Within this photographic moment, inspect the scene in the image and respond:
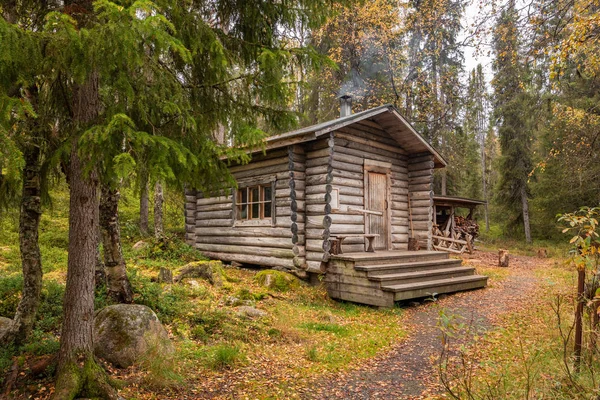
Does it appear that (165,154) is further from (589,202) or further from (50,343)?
(589,202)

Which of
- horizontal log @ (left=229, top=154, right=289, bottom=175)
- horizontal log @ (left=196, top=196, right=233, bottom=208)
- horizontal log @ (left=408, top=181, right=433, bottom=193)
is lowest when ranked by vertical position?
horizontal log @ (left=196, top=196, right=233, bottom=208)

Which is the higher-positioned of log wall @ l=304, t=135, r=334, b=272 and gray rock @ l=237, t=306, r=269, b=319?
log wall @ l=304, t=135, r=334, b=272

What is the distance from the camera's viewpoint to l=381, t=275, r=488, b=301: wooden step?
855 centimetres

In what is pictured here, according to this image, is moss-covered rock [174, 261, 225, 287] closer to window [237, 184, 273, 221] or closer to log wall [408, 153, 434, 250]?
window [237, 184, 273, 221]

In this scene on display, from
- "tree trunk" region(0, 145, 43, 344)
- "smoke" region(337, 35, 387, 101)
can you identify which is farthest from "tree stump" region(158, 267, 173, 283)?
"smoke" region(337, 35, 387, 101)

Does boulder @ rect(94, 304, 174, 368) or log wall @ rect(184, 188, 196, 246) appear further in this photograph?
log wall @ rect(184, 188, 196, 246)

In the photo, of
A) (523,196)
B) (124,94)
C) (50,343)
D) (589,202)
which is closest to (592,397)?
(124,94)

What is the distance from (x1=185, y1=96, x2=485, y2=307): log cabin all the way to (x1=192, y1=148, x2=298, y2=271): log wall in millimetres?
29

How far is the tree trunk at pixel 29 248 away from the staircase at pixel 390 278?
6.35 m

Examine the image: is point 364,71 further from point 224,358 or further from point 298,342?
point 224,358

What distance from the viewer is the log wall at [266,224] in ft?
34.3

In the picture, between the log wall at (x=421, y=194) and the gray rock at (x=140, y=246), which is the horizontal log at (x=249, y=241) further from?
the log wall at (x=421, y=194)

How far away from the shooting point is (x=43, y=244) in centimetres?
1338

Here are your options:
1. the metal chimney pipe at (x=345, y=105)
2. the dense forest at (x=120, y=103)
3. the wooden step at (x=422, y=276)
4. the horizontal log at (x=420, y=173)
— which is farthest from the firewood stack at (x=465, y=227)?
the dense forest at (x=120, y=103)
